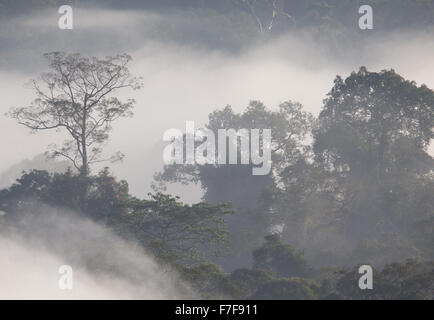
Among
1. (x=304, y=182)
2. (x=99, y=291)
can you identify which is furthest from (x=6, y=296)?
(x=304, y=182)

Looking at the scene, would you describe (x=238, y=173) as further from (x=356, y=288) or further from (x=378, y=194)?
(x=356, y=288)

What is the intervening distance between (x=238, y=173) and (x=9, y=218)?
2350 centimetres

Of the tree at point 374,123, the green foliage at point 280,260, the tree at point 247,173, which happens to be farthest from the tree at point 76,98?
the tree at point 374,123

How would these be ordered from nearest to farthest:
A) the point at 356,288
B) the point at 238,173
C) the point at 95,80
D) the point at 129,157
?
the point at 356,288, the point at 95,80, the point at 238,173, the point at 129,157

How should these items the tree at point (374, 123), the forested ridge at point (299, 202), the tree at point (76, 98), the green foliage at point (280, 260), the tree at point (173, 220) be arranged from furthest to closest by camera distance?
the tree at point (374, 123)
the tree at point (76, 98)
the tree at point (173, 220)
the forested ridge at point (299, 202)
the green foliage at point (280, 260)

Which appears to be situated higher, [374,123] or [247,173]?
[374,123]

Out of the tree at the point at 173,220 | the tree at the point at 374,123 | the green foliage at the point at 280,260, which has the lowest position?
the green foliage at the point at 280,260

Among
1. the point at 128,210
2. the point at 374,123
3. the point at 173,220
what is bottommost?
the point at 173,220

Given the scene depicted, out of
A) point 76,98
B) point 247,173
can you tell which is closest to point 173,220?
point 76,98

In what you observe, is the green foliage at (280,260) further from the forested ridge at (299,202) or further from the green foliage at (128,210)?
the green foliage at (128,210)

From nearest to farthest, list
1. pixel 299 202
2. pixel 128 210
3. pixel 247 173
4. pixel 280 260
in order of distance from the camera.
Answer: pixel 280 260 → pixel 128 210 → pixel 299 202 → pixel 247 173

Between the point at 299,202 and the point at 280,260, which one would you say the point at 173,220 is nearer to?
the point at 280,260

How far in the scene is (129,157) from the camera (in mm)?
167125

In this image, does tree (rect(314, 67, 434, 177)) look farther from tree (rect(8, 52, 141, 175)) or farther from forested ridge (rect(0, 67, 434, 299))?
tree (rect(8, 52, 141, 175))
